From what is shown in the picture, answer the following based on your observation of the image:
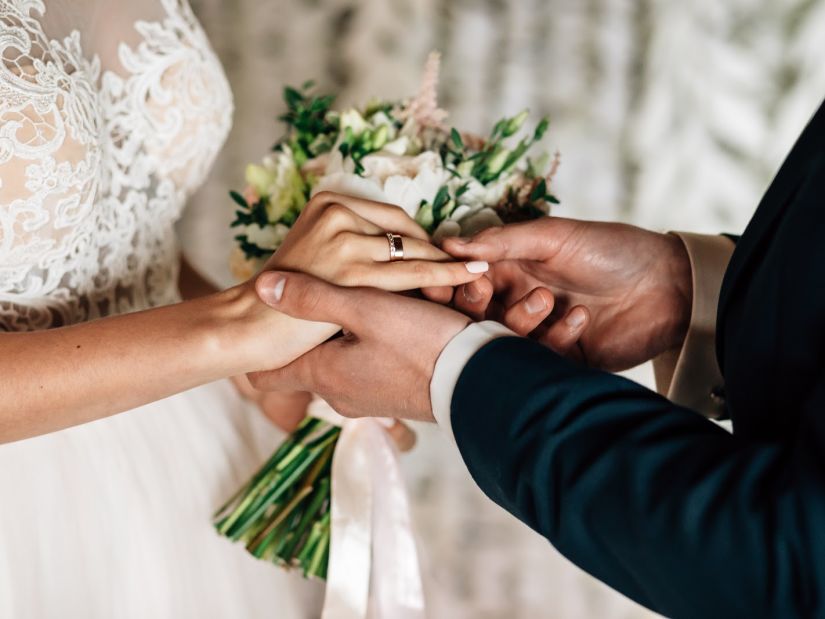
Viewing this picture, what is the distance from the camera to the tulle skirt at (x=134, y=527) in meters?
1.03

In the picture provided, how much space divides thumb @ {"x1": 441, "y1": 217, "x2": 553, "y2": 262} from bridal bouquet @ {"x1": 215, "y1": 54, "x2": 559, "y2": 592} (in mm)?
56

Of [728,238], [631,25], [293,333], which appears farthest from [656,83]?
[293,333]

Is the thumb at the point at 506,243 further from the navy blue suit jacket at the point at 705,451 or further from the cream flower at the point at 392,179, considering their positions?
the navy blue suit jacket at the point at 705,451

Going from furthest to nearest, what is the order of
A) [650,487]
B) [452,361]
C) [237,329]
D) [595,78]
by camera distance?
[595,78] < [237,329] < [452,361] < [650,487]

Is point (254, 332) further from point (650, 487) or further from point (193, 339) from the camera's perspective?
point (650, 487)

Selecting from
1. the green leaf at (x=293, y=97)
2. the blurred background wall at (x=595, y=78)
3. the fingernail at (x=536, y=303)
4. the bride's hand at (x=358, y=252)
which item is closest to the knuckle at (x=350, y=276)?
the bride's hand at (x=358, y=252)

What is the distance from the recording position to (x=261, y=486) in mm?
1195

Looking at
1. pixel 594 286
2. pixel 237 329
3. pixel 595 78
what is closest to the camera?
pixel 237 329

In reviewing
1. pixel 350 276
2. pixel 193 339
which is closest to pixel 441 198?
pixel 350 276

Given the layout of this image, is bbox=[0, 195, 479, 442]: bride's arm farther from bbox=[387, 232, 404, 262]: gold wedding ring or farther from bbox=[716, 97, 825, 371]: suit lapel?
bbox=[716, 97, 825, 371]: suit lapel

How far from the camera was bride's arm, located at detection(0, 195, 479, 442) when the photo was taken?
2.97 ft

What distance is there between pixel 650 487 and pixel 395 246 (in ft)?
1.53

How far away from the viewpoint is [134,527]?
111cm

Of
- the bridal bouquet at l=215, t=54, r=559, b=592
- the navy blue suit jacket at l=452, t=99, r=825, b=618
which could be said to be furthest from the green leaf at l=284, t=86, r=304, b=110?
the navy blue suit jacket at l=452, t=99, r=825, b=618
